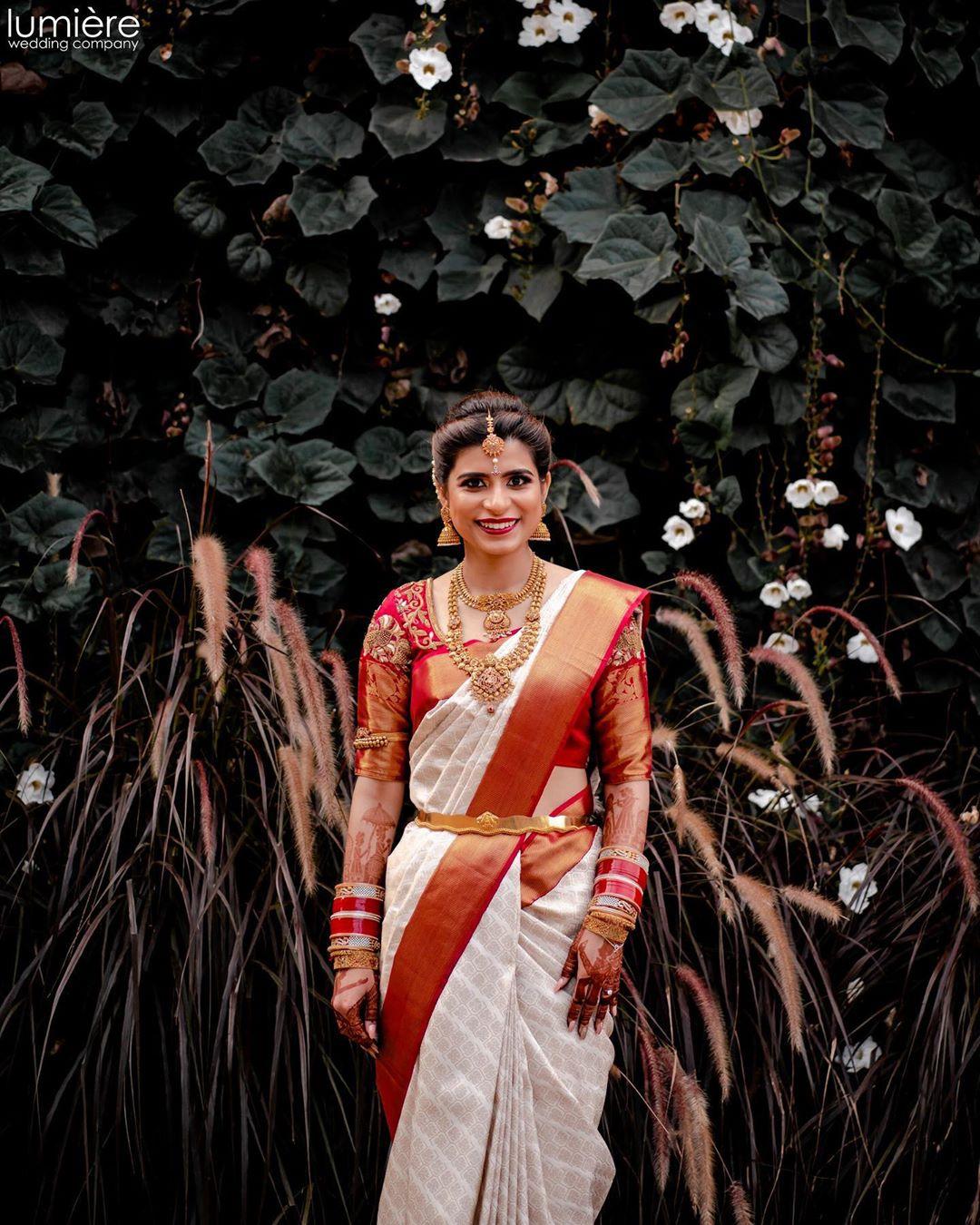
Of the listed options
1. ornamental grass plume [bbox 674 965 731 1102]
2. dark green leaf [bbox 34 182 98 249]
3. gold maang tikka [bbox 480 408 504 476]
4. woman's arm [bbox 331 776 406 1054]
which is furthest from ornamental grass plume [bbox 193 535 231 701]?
dark green leaf [bbox 34 182 98 249]

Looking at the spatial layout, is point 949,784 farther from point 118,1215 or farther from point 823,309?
point 118,1215

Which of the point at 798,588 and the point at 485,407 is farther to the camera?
the point at 798,588

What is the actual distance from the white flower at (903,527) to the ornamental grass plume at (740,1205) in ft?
6.17

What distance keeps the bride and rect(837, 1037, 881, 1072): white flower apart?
96cm

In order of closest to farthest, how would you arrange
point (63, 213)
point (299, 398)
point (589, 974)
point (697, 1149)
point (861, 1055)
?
point (589, 974)
point (697, 1149)
point (861, 1055)
point (63, 213)
point (299, 398)

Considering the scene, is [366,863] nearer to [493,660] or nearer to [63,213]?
[493,660]

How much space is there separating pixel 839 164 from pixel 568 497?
1319 mm

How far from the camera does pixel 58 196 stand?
11.5ft

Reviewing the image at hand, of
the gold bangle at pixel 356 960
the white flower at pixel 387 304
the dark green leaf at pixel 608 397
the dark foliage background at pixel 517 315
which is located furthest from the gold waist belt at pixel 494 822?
the white flower at pixel 387 304

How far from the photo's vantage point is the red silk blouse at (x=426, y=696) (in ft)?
7.09

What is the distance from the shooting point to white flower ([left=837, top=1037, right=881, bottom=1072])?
281cm

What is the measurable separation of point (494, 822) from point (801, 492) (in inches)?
72.7

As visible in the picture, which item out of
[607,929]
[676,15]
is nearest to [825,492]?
[676,15]

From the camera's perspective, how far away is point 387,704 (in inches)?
88.0
